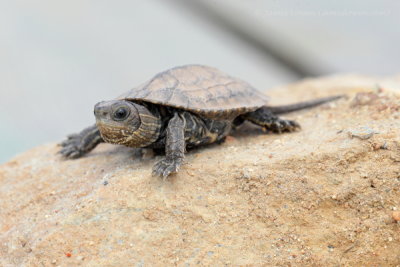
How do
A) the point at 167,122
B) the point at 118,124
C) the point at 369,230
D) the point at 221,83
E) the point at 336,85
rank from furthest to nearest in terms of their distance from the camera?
the point at 336,85 → the point at 221,83 → the point at 167,122 → the point at 118,124 → the point at 369,230

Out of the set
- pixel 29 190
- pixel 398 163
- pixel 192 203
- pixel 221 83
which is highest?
pixel 221 83

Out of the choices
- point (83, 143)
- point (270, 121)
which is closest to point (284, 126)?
point (270, 121)

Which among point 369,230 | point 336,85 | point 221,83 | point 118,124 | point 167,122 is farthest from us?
point 336,85

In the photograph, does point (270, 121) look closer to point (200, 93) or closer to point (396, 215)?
point (200, 93)

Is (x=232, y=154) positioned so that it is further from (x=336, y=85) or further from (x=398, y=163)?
(x=336, y=85)

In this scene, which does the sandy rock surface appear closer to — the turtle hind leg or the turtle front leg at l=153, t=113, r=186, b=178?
the turtle front leg at l=153, t=113, r=186, b=178

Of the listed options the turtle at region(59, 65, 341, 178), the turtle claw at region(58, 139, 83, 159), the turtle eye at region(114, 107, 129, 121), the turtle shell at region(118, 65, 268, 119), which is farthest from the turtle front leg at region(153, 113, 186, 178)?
the turtle claw at region(58, 139, 83, 159)

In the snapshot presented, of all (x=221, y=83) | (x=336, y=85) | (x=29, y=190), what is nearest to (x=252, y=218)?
(x=221, y=83)
